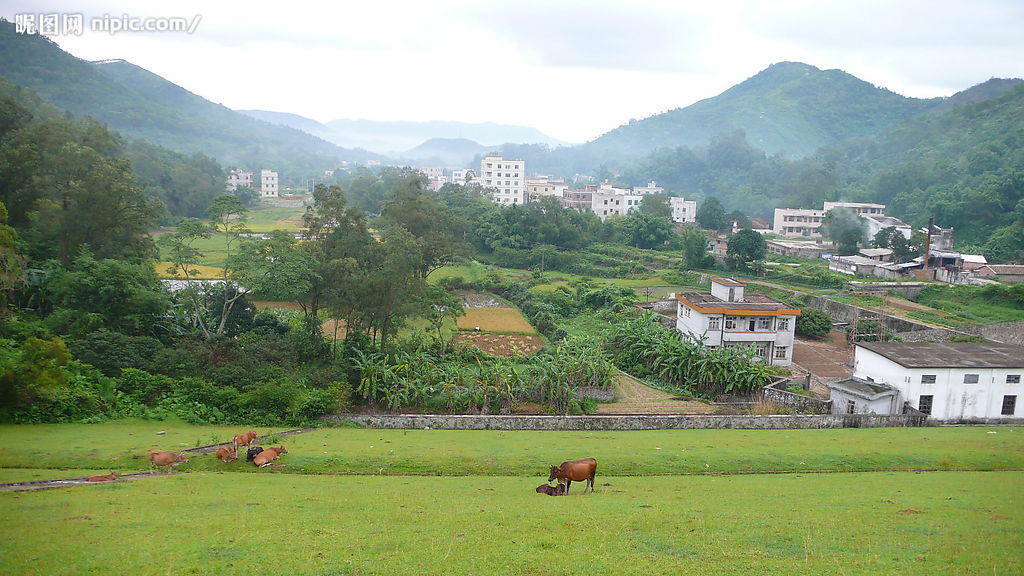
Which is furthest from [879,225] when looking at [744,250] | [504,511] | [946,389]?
[504,511]

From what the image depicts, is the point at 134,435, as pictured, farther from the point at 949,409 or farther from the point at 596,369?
the point at 949,409

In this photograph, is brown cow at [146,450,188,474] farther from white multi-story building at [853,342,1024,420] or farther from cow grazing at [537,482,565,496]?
white multi-story building at [853,342,1024,420]

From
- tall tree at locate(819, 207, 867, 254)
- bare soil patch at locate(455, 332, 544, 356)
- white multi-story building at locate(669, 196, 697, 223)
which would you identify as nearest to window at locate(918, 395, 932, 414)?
bare soil patch at locate(455, 332, 544, 356)

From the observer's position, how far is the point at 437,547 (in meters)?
10.6

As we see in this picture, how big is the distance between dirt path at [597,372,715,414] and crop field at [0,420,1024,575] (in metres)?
6.96

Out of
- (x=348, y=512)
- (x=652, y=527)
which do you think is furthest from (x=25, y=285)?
(x=652, y=527)

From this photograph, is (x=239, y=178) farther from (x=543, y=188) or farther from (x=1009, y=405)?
(x=1009, y=405)

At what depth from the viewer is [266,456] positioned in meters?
16.6

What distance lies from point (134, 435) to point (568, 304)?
111 ft

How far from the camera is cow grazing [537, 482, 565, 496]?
14352mm

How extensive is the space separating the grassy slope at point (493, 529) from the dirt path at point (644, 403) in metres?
12.0

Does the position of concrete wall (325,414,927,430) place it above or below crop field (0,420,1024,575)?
below

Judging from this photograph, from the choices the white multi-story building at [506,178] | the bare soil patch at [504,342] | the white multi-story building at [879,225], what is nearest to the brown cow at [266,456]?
the bare soil patch at [504,342]

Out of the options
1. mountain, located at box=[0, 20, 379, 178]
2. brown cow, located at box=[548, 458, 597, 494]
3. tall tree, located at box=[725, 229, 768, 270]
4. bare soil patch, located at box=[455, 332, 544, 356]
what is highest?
mountain, located at box=[0, 20, 379, 178]
